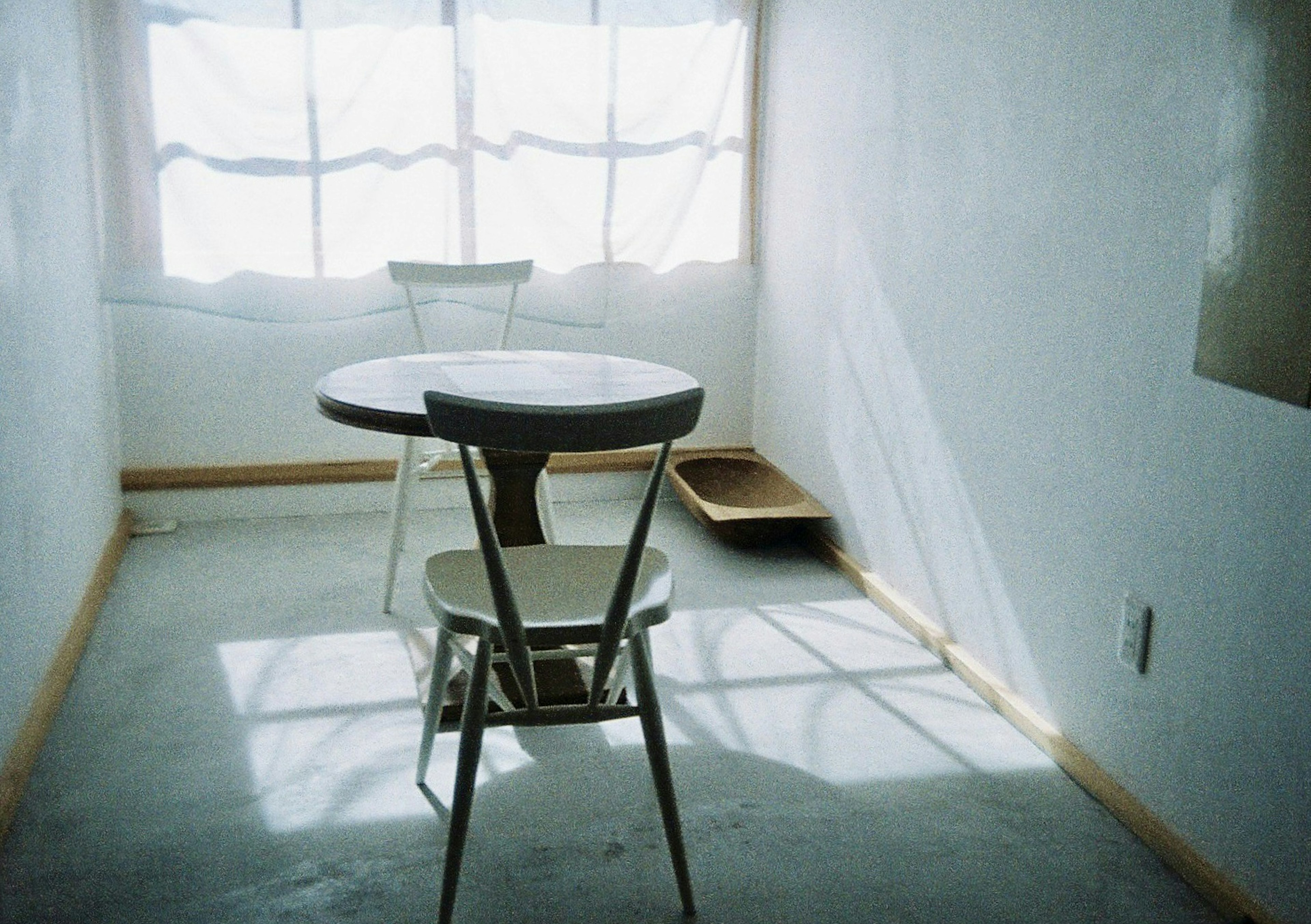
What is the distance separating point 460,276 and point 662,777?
69.9 inches

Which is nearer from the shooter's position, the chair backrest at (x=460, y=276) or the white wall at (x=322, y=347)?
the chair backrest at (x=460, y=276)

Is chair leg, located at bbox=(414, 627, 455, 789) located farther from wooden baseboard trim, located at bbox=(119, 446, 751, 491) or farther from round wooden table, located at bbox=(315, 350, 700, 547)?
wooden baseboard trim, located at bbox=(119, 446, 751, 491)

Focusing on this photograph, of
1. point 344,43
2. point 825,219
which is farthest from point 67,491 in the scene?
point 825,219

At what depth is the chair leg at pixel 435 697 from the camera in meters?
2.00

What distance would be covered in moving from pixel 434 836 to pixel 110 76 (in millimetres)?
2427

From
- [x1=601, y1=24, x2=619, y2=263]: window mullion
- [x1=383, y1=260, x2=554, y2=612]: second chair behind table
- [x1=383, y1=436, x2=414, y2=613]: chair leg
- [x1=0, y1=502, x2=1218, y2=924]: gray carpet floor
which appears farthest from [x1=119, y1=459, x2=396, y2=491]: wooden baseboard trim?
[x1=601, y1=24, x2=619, y2=263]: window mullion

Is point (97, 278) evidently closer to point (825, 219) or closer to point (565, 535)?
point (565, 535)

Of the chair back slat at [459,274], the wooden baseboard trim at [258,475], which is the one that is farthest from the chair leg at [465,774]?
the wooden baseboard trim at [258,475]

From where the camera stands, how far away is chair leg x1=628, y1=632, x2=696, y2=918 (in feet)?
5.89

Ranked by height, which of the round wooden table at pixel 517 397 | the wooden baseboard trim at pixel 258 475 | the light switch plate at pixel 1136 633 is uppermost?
the round wooden table at pixel 517 397

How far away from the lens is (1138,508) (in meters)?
2.06

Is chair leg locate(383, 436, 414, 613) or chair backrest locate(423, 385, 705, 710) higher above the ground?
chair backrest locate(423, 385, 705, 710)

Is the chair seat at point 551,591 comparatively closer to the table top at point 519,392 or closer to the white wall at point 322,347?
the table top at point 519,392

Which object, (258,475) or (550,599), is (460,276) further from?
(550,599)
